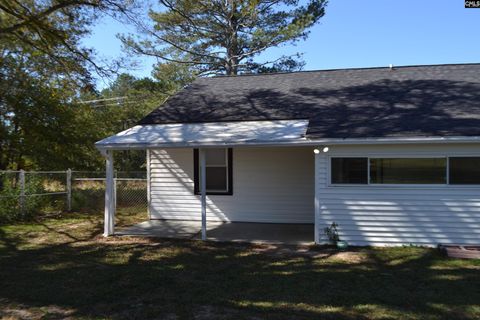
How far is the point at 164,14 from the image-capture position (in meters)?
20.7

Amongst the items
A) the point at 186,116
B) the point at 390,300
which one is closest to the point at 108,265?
the point at 390,300

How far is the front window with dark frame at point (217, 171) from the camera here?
11.8m

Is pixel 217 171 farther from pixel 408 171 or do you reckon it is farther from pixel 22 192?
pixel 22 192

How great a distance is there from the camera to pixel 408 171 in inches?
333

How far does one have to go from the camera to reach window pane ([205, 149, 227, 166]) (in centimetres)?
1185

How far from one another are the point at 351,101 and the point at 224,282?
21.1 feet

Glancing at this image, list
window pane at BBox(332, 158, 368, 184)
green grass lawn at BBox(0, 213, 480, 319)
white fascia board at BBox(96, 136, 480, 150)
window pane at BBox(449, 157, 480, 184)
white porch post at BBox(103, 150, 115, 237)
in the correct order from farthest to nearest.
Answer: white porch post at BBox(103, 150, 115, 237) < window pane at BBox(332, 158, 368, 184) < window pane at BBox(449, 157, 480, 184) < white fascia board at BBox(96, 136, 480, 150) < green grass lawn at BBox(0, 213, 480, 319)

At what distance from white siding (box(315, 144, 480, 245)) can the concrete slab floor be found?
3.40ft

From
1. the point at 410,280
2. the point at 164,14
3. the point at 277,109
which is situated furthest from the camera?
the point at 164,14

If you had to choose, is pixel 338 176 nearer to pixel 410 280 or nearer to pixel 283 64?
pixel 410 280

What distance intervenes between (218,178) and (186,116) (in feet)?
6.56

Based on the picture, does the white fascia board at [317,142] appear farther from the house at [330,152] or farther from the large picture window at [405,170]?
the large picture window at [405,170]

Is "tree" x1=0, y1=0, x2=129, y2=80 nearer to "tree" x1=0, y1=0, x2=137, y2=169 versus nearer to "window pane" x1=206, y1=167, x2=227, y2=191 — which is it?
"tree" x1=0, y1=0, x2=137, y2=169

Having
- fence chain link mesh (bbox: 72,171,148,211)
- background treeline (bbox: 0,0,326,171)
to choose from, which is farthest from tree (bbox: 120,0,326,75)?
fence chain link mesh (bbox: 72,171,148,211)
